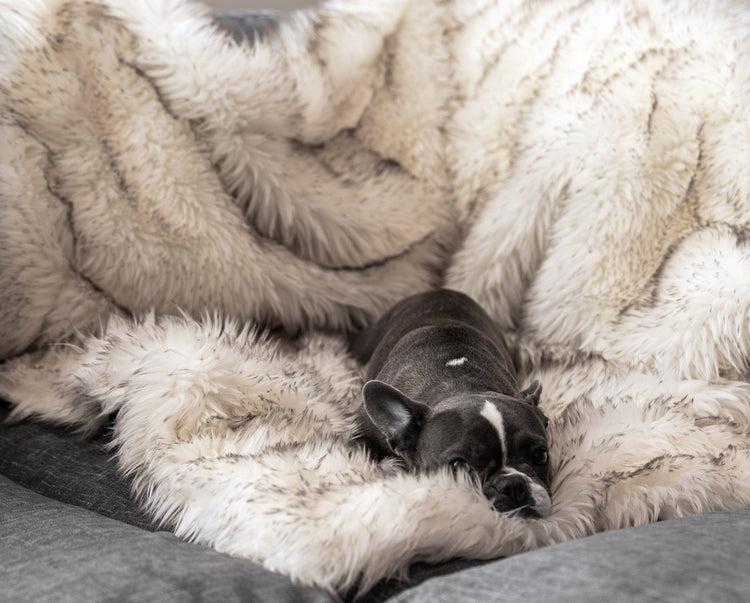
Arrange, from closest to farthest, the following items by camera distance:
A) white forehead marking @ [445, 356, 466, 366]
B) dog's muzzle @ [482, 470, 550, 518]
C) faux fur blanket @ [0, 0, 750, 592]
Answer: dog's muzzle @ [482, 470, 550, 518] → faux fur blanket @ [0, 0, 750, 592] → white forehead marking @ [445, 356, 466, 366]

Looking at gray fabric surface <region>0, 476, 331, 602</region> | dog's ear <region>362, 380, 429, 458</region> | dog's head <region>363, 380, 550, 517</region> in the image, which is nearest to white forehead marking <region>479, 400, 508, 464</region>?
dog's head <region>363, 380, 550, 517</region>

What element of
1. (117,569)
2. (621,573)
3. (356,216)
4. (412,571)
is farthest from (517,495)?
(356,216)

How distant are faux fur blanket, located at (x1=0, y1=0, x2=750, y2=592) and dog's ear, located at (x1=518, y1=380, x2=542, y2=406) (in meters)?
0.06

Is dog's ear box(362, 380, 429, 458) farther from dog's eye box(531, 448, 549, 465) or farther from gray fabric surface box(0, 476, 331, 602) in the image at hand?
gray fabric surface box(0, 476, 331, 602)

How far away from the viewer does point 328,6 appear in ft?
6.23

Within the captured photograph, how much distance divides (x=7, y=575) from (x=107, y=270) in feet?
2.50

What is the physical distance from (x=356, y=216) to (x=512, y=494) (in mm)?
811

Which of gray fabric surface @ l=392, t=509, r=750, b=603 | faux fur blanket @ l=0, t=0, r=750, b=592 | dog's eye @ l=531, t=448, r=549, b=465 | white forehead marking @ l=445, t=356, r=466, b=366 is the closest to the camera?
gray fabric surface @ l=392, t=509, r=750, b=603

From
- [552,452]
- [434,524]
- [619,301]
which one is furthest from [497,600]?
[619,301]

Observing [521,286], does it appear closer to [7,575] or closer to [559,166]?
[559,166]

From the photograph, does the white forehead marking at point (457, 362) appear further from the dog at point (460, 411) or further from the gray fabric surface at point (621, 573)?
the gray fabric surface at point (621, 573)

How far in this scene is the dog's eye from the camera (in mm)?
1295

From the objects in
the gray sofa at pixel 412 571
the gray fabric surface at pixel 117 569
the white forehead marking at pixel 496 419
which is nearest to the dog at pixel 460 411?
the white forehead marking at pixel 496 419

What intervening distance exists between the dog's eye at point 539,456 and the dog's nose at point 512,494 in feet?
0.32
